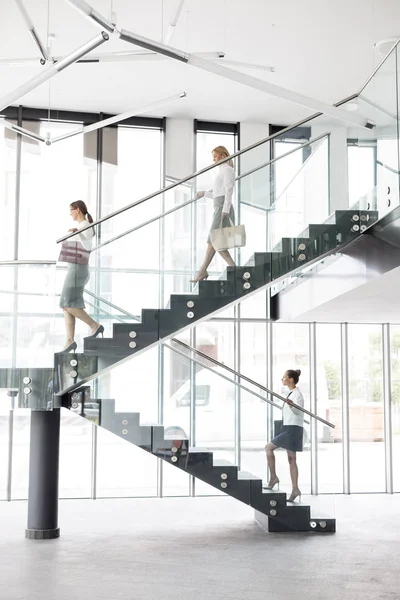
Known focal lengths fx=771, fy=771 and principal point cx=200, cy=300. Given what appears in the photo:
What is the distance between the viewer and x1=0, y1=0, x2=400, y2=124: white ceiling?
952 centimetres

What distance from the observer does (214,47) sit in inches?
419

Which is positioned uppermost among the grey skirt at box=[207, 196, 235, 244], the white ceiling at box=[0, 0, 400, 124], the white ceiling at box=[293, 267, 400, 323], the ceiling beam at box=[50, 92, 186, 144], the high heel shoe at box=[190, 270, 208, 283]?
the white ceiling at box=[0, 0, 400, 124]

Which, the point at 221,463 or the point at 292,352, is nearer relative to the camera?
the point at 221,463

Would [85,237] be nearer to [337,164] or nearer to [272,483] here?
[337,164]

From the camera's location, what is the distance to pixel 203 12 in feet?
31.5

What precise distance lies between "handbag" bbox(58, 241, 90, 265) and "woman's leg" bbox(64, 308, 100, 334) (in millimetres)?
562

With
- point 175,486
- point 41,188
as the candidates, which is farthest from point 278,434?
point 41,188

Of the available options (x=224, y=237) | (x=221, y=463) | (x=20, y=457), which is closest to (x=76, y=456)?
(x=20, y=457)

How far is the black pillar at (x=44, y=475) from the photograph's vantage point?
965 centimetres

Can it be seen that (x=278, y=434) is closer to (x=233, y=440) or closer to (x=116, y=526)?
(x=233, y=440)

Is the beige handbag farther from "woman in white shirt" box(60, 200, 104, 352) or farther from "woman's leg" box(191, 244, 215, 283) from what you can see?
"woman in white shirt" box(60, 200, 104, 352)

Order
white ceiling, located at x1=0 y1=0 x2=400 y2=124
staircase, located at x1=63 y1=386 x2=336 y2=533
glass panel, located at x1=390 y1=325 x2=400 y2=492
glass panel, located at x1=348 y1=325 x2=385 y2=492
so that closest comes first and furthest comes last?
1. white ceiling, located at x1=0 y1=0 x2=400 y2=124
2. staircase, located at x1=63 y1=386 x2=336 y2=533
3. glass panel, located at x1=348 y1=325 x2=385 y2=492
4. glass panel, located at x1=390 y1=325 x2=400 y2=492

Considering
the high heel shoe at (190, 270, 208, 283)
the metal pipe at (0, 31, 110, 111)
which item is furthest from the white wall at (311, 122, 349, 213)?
the metal pipe at (0, 31, 110, 111)

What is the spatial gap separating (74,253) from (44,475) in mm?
2870
